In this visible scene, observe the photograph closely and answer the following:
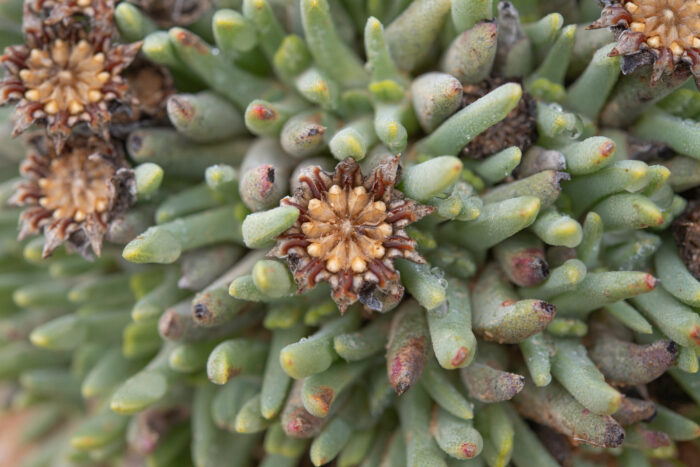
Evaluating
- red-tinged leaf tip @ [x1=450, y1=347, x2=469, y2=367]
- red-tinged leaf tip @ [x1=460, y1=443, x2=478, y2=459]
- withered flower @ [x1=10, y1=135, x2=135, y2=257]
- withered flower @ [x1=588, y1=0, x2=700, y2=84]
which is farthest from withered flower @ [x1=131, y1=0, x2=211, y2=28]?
red-tinged leaf tip @ [x1=460, y1=443, x2=478, y2=459]

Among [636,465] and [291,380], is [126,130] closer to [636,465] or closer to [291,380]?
[291,380]

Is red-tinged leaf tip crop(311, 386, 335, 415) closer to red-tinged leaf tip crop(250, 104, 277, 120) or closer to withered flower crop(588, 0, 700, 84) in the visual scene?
red-tinged leaf tip crop(250, 104, 277, 120)

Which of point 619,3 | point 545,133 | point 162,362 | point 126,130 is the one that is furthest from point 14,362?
point 619,3

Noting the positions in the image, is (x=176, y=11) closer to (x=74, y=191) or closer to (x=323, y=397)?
(x=74, y=191)

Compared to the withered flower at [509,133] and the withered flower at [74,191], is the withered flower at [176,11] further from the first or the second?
the withered flower at [509,133]

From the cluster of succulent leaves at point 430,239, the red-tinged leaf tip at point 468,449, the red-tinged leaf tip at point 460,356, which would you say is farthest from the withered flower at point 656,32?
the red-tinged leaf tip at point 468,449
